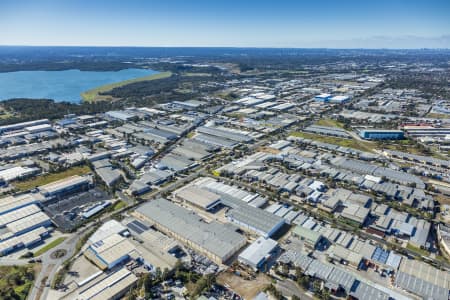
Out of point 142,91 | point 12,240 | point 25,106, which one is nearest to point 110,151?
point 12,240

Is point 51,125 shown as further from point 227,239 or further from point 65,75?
point 65,75

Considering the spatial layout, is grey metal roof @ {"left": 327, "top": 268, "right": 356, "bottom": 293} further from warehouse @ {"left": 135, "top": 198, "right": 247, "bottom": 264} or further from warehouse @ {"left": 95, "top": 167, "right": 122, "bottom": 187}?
warehouse @ {"left": 95, "top": 167, "right": 122, "bottom": 187}

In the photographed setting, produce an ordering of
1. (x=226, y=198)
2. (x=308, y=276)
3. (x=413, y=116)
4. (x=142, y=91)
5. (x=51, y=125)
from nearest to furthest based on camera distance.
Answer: (x=308, y=276) < (x=226, y=198) < (x=51, y=125) < (x=413, y=116) < (x=142, y=91)

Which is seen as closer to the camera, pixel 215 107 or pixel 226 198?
pixel 226 198

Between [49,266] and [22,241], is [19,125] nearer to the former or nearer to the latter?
[22,241]

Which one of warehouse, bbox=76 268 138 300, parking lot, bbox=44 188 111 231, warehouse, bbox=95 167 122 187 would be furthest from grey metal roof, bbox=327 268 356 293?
warehouse, bbox=95 167 122 187

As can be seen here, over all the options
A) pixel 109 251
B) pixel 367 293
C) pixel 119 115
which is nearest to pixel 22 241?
pixel 109 251

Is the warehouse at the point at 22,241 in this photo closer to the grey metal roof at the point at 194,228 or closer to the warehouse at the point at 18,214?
the warehouse at the point at 18,214
